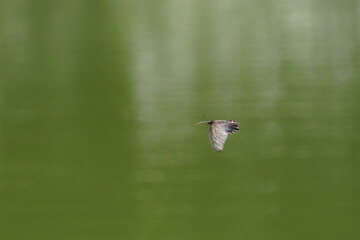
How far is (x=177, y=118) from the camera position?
4918mm

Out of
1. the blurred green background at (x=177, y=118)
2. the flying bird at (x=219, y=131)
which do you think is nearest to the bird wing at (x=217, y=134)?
the flying bird at (x=219, y=131)

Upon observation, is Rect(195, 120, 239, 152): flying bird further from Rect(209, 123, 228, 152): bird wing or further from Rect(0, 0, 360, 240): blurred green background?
Rect(0, 0, 360, 240): blurred green background

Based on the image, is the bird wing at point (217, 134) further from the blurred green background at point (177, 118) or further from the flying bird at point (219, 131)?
the blurred green background at point (177, 118)

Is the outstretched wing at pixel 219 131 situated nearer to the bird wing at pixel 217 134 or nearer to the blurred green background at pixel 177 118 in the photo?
the bird wing at pixel 217 134

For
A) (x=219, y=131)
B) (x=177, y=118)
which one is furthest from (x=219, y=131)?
(x=177, y=118)

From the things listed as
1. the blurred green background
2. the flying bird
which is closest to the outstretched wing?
the flying bird

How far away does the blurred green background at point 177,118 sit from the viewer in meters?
4.07

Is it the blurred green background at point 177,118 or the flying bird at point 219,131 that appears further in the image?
the blurred green background at point 177,118

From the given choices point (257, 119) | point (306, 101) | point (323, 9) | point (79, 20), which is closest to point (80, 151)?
point (257, 119)

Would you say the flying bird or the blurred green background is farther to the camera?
the blurred green background

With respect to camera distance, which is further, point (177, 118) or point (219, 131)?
point (177, 118)

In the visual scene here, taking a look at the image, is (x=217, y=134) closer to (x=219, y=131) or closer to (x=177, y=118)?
(x=219, y=131)

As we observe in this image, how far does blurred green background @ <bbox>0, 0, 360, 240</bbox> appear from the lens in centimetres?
407

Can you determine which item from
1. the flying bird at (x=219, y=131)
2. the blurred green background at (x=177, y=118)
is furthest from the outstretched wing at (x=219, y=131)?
the blurred green background at (x=177, y=118)
